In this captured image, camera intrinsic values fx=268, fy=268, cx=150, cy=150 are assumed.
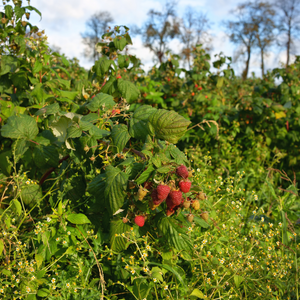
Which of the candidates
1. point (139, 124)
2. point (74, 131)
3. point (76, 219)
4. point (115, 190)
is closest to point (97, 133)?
point (74, 131)

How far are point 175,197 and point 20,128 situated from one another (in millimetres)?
1132

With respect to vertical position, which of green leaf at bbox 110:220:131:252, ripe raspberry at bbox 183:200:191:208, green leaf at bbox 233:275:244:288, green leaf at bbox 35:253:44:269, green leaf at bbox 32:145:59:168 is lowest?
green leaf at bbox 233:275:244:288

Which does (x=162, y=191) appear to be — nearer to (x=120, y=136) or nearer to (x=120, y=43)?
(x=120, y=136)

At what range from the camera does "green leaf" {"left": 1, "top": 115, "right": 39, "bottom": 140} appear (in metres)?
1.68

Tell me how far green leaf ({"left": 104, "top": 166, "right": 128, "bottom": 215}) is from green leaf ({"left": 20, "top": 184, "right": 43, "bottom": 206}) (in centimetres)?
68

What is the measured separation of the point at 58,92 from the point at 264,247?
6.97 ft

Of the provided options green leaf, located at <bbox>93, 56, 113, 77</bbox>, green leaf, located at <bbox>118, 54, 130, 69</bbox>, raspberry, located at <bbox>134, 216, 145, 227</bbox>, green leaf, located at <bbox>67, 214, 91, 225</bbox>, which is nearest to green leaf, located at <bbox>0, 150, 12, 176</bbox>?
green leaf, located at <bbox>67, 214, 91, 225</bbox>

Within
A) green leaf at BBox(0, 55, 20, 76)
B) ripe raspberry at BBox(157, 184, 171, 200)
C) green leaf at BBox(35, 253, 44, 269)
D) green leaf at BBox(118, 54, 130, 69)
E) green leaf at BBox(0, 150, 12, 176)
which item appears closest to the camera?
ripe raspberry at BBox(157, 184, 171, 200)

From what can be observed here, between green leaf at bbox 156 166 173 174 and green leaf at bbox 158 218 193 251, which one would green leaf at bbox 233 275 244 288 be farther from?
green leaf at bbox 156 166 173 174

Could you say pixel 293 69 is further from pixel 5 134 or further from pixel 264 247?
pixel 5 134

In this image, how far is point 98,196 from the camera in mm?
1416

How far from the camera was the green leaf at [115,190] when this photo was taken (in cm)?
129

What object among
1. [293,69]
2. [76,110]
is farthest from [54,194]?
[293,69]

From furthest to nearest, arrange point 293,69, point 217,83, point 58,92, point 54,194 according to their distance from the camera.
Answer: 1. point 293,69
2. point 217,83
3. point 58,92
4. point 54,194
